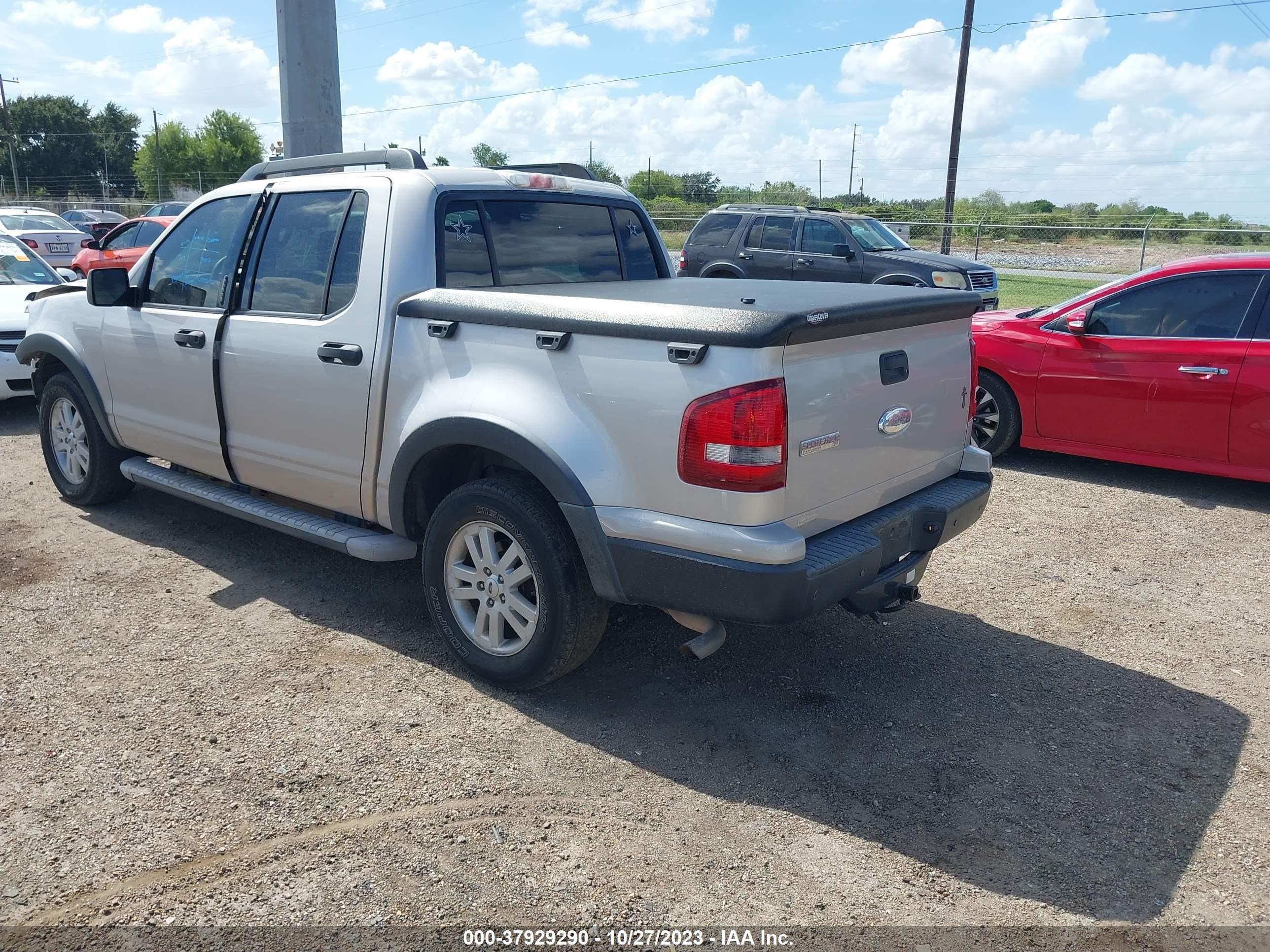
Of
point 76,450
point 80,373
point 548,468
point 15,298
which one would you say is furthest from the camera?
point 15,298

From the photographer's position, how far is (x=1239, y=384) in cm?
643

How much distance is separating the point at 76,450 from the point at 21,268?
17.0 feet

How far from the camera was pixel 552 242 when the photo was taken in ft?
15.4

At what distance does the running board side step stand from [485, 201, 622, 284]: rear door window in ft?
4.17

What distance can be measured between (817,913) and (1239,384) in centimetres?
537

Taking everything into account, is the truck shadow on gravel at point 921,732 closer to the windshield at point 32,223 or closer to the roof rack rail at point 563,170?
the roof rack rail at point 563,170

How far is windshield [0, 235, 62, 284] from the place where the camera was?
990cm

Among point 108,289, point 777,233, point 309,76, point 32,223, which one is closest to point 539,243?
point 108,289

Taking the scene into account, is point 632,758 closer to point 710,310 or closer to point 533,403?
point 533,403

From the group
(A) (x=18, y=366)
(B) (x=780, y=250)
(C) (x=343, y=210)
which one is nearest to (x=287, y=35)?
(A) (x=18, y=366)

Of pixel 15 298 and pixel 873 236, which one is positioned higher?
pixel 873 236

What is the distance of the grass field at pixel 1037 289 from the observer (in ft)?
64.1

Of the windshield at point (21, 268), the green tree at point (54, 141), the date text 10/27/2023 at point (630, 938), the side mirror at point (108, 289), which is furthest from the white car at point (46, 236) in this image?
the green tree at point (54, 141)

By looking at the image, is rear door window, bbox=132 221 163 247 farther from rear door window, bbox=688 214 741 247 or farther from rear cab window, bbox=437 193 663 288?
rear cab window, bbox=437 193 663 288
